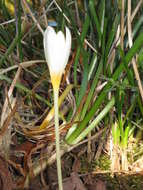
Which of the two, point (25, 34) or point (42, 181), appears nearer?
point (42, 181)

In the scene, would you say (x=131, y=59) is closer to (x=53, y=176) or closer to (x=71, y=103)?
(x=71, y=103)

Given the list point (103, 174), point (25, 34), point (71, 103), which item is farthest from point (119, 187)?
point (25, 34)

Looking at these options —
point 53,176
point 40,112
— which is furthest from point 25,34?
point 53,176

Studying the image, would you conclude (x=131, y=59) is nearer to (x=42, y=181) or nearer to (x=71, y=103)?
(x=71, y=103)

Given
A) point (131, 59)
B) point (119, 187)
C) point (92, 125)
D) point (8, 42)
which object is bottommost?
point (119, 187)

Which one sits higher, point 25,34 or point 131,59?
point 25,34

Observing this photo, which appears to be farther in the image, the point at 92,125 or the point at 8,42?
the point at 8,42

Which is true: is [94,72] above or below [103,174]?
above

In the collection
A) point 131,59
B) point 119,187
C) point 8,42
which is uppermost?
point 8,42
